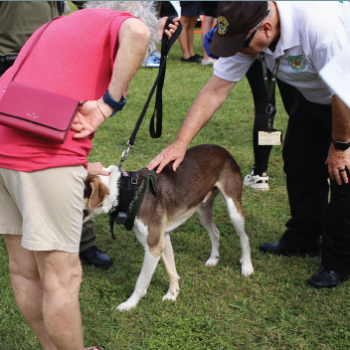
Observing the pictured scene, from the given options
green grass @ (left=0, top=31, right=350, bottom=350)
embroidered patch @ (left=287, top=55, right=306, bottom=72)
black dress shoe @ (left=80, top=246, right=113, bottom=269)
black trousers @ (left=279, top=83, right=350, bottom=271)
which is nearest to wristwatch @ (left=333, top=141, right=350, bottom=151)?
black trousers @ (left=279, top=83, right=350, bottom=271)

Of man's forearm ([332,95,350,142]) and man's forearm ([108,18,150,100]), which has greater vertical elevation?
man's forearm ([108,18,150,100])

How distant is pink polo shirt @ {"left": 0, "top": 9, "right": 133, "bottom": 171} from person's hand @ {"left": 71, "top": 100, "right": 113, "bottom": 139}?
0.03m

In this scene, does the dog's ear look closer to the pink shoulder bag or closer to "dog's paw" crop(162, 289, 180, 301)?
the pink shoulder bag

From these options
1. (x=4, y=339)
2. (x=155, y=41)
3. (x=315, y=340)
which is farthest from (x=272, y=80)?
(x=4, y=339)

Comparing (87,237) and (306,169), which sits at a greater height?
(306,169)

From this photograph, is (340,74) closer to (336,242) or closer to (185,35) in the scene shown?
(336,242)

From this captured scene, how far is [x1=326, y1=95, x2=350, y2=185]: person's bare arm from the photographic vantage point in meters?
2.75

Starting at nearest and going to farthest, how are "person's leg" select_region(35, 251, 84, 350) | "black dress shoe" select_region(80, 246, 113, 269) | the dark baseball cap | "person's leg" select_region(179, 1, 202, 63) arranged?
"person's leg" select_region(35, 251, 84, 350) < the dark baseball cap < "black dress shoe" select_region(80, 246, 113, 269) < "person's leg" select_region(179, 1, 202, 63)

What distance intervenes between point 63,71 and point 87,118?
24 cm

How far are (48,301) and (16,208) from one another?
0.49m

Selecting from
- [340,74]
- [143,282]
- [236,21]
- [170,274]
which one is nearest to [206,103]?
[236,21]

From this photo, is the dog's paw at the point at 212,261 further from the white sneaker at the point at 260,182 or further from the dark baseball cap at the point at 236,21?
the dark baseball cap at the point at 236,21

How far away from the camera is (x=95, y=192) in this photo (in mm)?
2680

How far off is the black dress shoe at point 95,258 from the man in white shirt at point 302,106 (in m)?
1.09
